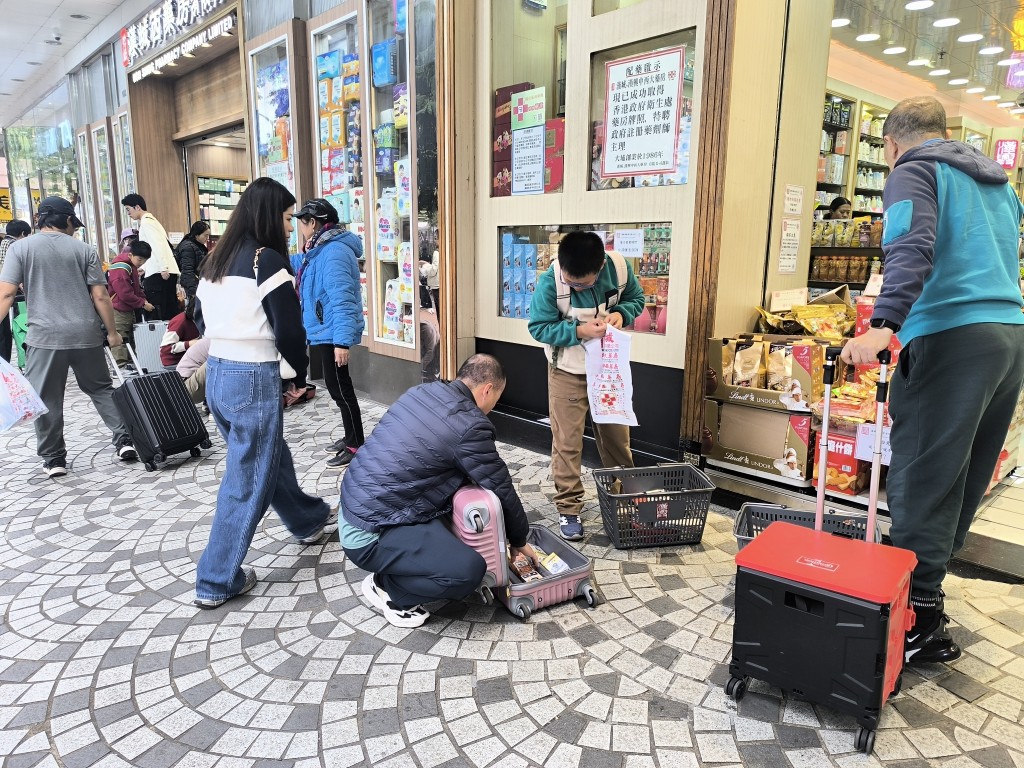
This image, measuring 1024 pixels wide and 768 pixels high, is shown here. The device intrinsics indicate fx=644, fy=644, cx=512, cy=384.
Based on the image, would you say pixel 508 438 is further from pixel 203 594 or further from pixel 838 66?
pixel 838 66

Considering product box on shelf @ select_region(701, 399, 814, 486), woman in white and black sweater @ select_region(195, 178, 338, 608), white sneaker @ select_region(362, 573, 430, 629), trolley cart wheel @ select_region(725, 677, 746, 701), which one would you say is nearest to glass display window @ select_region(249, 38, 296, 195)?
woman in white and black sweater @ select_region(195, 178, 338, 608)

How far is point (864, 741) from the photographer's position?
199 cm

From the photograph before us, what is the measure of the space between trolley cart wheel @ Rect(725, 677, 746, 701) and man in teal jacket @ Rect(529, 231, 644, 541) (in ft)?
4.37

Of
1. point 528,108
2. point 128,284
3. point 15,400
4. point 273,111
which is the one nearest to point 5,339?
point 128,284

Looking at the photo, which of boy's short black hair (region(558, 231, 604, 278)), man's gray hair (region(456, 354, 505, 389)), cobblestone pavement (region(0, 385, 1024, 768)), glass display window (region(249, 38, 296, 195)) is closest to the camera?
cobblestone pavement (region(0, 385, 1024, 768))

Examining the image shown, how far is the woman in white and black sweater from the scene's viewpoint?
2.82 meters

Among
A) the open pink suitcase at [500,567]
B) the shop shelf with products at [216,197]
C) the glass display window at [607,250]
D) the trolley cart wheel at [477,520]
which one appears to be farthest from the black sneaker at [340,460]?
the shop shelf with products at [216,197]

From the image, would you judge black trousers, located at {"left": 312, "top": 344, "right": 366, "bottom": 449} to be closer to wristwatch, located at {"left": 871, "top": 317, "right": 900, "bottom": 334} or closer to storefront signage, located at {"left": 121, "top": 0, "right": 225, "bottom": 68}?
wristwatch, located at {"left": 871, "top": 317, "right": 900, "bottom": 334}

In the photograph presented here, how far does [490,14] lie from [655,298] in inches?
108

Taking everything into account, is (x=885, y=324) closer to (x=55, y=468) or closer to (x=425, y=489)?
(x=425, y=489)

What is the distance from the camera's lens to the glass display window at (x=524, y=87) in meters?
4.89

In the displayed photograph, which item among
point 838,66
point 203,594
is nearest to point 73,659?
point 203,594

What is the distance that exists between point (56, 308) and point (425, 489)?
350cm

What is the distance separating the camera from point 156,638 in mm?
2666
